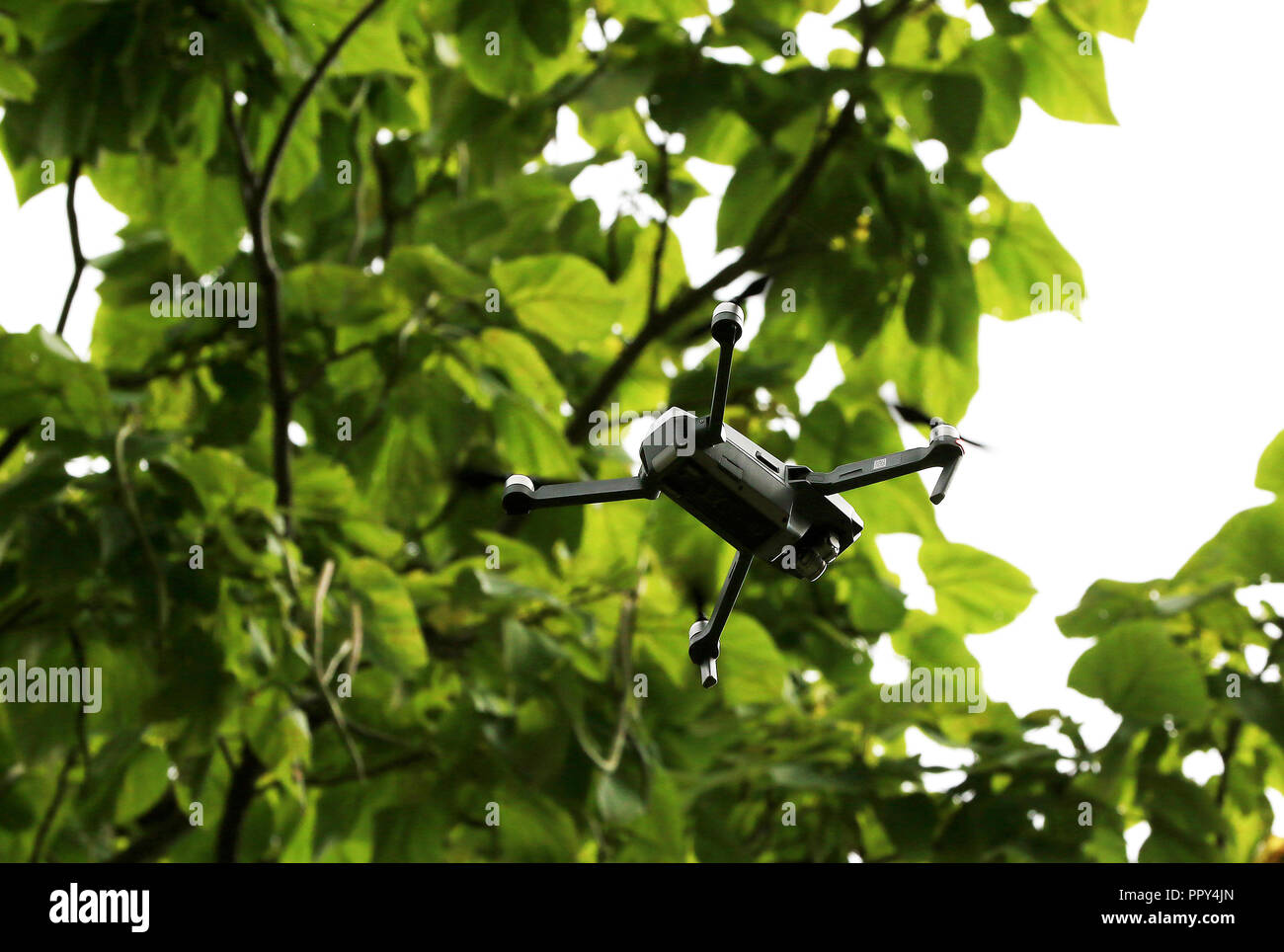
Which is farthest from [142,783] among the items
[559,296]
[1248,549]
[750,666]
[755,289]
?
[755,289]

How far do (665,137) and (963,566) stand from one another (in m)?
1.04

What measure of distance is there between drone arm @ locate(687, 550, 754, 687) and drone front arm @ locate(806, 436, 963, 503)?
43 mm

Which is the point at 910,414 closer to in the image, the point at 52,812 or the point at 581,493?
the point at 581,493

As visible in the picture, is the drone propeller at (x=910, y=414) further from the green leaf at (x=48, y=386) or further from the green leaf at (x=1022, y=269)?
the green leaf at (x=1022, y=269)

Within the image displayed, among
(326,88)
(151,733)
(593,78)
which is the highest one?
(326,88)

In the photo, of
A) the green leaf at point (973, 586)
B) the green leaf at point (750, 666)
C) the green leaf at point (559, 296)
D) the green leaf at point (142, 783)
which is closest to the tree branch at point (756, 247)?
the green leaf at point (559, 296)

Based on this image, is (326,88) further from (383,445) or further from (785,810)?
(785,810)

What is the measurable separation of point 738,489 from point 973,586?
222 cm

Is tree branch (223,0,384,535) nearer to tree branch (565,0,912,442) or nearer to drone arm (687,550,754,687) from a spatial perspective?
tree branch (565,0,912,442)

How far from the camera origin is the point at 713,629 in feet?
1.60

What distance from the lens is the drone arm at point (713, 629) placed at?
0.48 metres

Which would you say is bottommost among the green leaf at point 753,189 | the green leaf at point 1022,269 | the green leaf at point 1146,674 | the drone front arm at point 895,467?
the drone front arm at point 895,467
